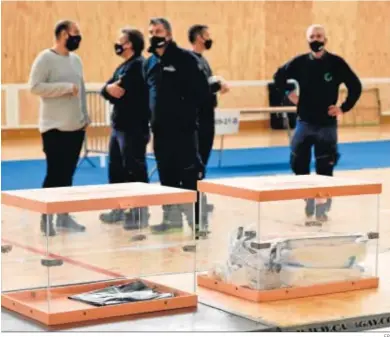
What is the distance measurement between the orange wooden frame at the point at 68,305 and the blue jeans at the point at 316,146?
3.73 metres

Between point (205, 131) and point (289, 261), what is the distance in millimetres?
3866

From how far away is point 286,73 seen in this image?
8.27m

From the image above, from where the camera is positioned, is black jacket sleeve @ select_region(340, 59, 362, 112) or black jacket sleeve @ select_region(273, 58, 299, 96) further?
black jacket sleeve @ select_region(273, 58, 299, 96)

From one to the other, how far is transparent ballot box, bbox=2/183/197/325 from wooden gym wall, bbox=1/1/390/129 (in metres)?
10.1

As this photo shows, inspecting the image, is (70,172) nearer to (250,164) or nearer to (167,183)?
(167,183)

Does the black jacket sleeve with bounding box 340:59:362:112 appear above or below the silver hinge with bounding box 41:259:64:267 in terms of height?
above

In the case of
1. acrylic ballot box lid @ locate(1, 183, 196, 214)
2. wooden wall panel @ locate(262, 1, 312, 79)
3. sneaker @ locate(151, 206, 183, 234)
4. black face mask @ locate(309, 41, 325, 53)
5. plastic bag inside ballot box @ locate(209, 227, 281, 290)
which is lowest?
plastic bag inside ballot box @ locate(209, 227, 281, 290)

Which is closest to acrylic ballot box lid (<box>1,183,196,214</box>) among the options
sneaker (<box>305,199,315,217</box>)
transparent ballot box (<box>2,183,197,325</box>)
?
transparent ballot box (<box>2,183,197,325</box>)

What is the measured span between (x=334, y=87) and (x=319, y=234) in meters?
3.68

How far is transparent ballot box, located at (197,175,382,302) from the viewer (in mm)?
4328

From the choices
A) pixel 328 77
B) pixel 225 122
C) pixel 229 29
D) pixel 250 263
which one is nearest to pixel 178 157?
pixel 328 77

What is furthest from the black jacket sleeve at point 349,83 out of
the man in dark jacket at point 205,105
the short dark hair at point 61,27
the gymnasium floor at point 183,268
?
the gymnasium floor at point 183,268

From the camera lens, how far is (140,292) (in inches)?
166

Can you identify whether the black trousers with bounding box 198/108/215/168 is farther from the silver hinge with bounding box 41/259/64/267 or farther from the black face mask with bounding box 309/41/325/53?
the silver hinge with bounding box 41/259/64/267
